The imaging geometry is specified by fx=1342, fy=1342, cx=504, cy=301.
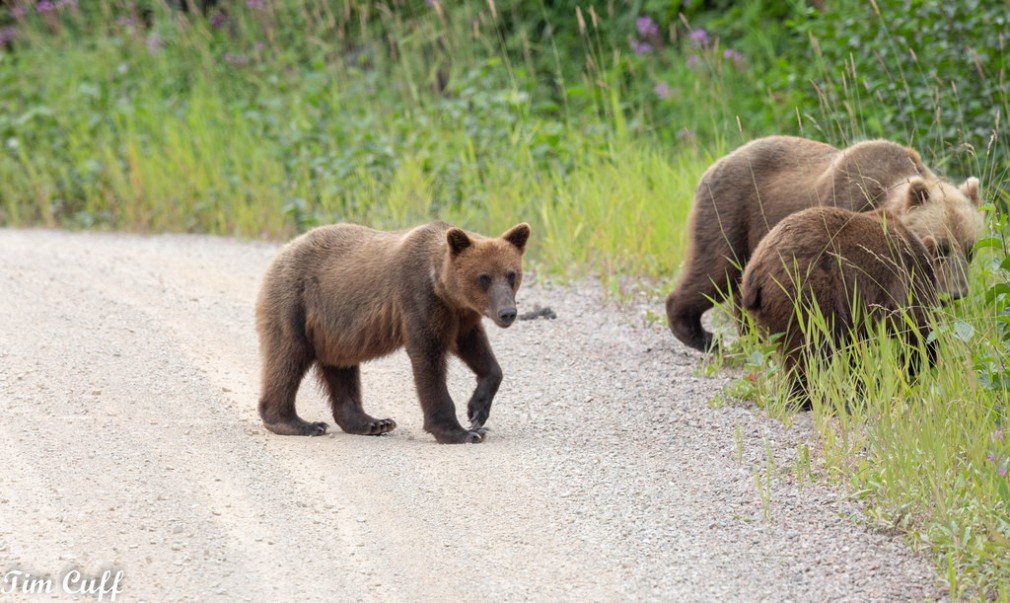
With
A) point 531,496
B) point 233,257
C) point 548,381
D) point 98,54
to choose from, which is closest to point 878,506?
point 531,496

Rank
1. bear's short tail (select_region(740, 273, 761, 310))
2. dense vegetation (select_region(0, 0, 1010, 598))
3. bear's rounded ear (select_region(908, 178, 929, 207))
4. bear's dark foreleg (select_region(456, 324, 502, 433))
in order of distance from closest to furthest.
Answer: dense vegetation (select_region(0, 0, 1010, 598)) → bear's dark foreleg (select_region(456, 324, 502, 433)) → bear's short tail (select_region(740, 273, 761, 310)) → bear's rounded ear (select_region(908, 178, 929, 207))

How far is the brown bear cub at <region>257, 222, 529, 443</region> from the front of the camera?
6.06 meters

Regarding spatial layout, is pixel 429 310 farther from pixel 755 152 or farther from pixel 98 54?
pixel 98 54

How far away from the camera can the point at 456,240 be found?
607 cm

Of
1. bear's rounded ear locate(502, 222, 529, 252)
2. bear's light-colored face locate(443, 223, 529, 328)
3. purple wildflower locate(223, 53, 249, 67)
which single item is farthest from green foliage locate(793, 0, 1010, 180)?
purple wildflower locate(223, 53, 249, 67)

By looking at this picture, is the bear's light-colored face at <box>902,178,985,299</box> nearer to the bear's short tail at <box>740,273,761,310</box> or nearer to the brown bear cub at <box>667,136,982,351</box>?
the brown bear cub at <box>667,136,982,351</box>

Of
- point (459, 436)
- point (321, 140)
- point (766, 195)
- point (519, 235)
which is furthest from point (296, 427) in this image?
point (321, 140)

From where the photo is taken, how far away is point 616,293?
8.71 meters

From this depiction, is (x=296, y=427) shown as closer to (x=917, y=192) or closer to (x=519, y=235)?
(x=519, y=235)

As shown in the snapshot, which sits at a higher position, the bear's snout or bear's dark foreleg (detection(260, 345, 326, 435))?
the bear's snout

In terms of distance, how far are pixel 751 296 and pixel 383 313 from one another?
69.4 inches

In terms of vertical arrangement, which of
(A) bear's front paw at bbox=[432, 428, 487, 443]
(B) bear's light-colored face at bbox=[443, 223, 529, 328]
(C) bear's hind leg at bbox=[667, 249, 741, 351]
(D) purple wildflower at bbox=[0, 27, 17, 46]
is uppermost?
(D) purple wildflower at bbox=[0, 27, 17, 46]

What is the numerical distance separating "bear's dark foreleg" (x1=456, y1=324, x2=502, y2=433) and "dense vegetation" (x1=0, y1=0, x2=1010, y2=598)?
124cm

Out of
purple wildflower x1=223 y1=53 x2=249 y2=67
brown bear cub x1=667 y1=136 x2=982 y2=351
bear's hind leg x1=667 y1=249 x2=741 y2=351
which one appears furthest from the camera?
purple wildflower x1=223 y1=53 x2=249 y2=67
